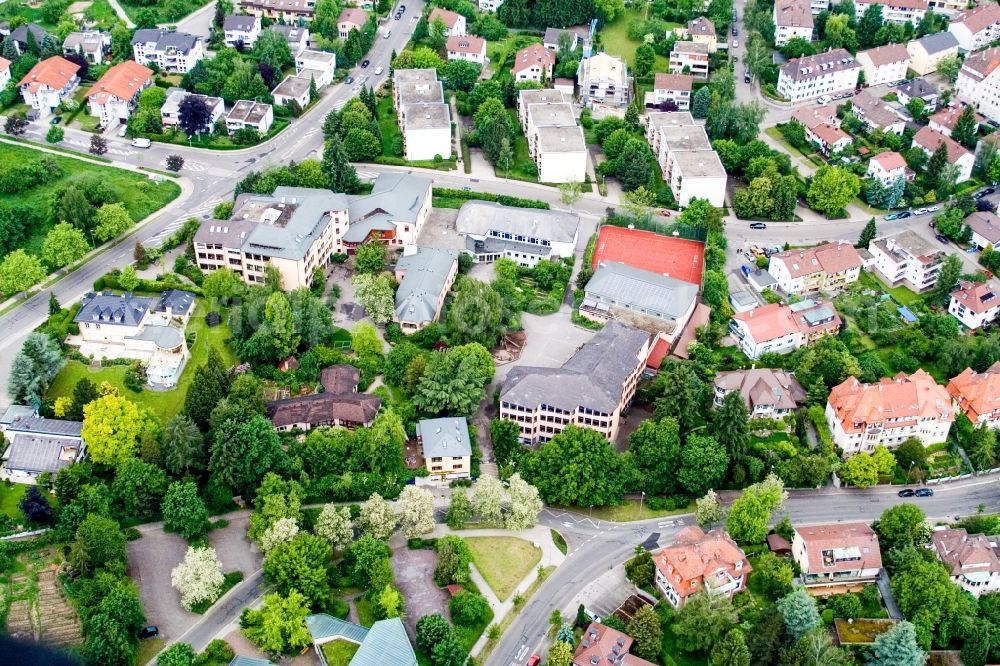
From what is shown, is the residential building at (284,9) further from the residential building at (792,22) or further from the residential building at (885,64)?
the residential building at (885,64)

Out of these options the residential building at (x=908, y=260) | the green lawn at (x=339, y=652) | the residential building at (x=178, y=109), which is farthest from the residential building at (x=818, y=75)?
the green lawn at (x=339, y=652)

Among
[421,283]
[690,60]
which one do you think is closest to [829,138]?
[690,60]

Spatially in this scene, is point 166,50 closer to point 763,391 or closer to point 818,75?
point 818,75

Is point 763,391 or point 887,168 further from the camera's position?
point 887,168

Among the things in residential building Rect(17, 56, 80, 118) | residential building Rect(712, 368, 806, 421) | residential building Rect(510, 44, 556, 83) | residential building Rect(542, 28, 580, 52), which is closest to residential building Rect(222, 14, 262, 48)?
residential building Rect(17, 56, 80, 118)

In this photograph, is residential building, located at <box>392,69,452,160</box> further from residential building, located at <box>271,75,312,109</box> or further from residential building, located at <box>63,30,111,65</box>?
residential building, located at <box>63,30,111,65</box>

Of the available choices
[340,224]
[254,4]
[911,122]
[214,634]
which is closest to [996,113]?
[911,122]
